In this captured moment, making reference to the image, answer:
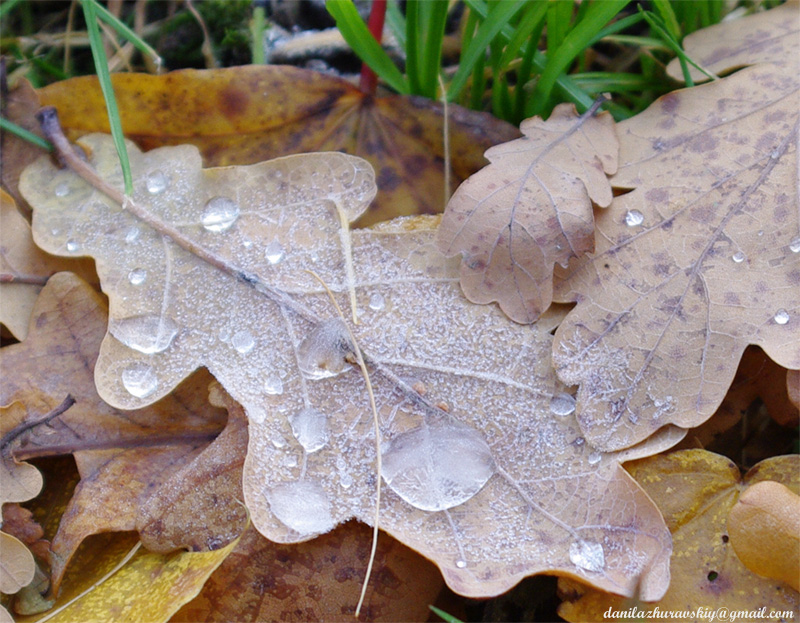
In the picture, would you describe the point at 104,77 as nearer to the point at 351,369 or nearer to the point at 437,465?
the point at 351,369

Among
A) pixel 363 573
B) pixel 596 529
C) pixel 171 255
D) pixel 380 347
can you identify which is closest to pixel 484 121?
pixel 380 347

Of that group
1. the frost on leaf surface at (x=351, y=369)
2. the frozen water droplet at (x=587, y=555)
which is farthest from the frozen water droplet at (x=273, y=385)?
the frozen water droplet at (x=587, y=555)

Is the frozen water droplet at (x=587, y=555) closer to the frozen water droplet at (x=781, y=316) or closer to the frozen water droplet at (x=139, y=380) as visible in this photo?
the frozen water droplet at (x=781, y=316)

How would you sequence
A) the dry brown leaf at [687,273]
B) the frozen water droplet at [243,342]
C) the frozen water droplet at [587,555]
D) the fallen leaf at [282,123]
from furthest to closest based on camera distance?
the fallen leaf at [282,123]
the frozen water droplet at [243,342]
the dry brown leaf at [687,273]
the frozen water droplet at [587,555]

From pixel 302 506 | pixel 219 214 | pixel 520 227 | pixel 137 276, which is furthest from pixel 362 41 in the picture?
pixel 302 506

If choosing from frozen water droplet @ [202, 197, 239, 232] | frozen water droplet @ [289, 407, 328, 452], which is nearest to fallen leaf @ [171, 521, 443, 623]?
frozen water droplet @ [289, 407, 328, 452]

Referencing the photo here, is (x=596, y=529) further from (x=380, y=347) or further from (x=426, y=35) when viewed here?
(x=426, y=35)
